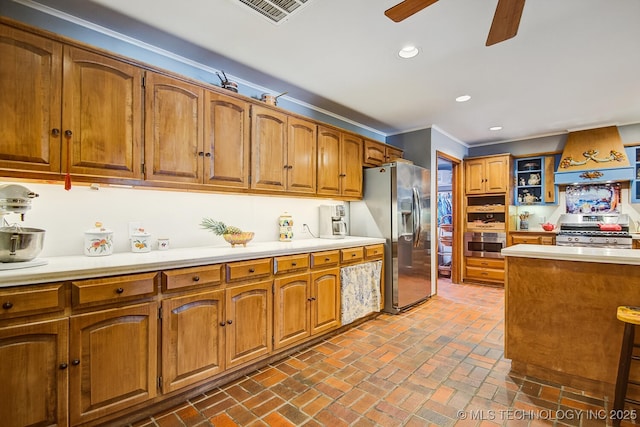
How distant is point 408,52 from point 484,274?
430 cm

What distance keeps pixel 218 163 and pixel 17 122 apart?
3.87ft

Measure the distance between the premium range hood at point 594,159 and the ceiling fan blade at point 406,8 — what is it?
470cm

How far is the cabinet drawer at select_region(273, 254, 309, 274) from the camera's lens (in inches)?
95.9

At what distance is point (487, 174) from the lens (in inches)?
208

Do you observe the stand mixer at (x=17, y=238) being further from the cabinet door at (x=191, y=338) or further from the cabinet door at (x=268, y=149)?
the cabinet door at (x=268, y=149)

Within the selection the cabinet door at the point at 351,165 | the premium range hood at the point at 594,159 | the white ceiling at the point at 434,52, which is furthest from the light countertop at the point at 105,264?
the premium range hood at the point at 594,159

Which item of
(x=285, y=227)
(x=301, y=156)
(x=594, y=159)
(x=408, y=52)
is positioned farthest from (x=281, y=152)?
(x=594, y=159)

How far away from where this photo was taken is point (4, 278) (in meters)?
1.34

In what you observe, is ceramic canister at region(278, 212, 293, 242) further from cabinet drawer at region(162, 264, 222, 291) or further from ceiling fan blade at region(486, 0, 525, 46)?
ceiling fan blade at region(486, 0, 525, 46)

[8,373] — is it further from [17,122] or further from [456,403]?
[456,403]

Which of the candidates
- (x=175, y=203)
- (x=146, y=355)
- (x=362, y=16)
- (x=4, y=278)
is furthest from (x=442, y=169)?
(x=4, y=278)

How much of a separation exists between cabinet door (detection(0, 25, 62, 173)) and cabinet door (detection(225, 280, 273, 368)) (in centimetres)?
142

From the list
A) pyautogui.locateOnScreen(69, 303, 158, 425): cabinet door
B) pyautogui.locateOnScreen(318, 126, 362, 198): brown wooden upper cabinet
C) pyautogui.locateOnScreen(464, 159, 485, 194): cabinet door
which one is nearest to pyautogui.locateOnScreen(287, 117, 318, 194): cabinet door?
pyautogui.locateOnScreen(318, 126, 362, 198): brown wooden upper cabinet

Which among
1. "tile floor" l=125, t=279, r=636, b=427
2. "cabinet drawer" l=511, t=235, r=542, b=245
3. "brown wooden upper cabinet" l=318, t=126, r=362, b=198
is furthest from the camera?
"cabinet drawer" l=511, t=235, r=542, b=245
